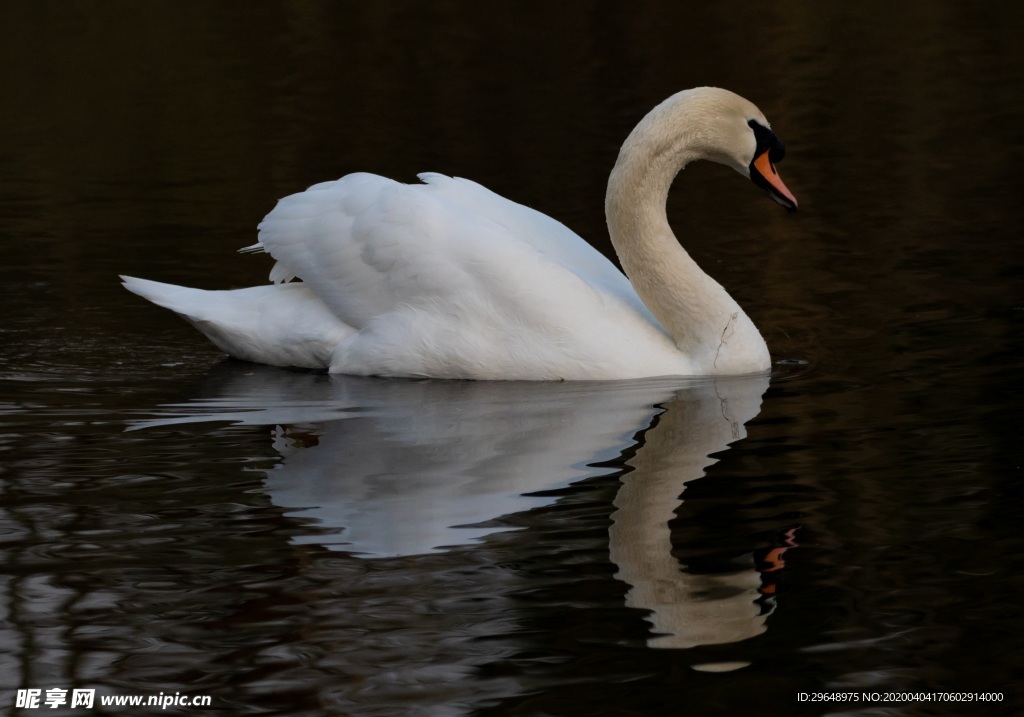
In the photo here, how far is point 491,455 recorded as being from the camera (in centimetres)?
681

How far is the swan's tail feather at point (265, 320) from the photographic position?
28.0 feet

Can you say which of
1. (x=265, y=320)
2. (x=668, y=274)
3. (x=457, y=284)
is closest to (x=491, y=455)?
(x=457, y=284)

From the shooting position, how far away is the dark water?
15.2 feet

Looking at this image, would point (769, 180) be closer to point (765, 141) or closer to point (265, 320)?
point (765, 141)

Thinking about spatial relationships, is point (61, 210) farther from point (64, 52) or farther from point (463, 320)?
point (64, 52)

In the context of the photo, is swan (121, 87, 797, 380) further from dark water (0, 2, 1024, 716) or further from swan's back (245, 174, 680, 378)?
dark water (0, 2, 1024, 716)

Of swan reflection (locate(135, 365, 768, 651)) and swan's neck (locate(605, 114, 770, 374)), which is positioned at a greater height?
swan's neck (locate(605, 114, 770, 374))

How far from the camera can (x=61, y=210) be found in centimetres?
1298

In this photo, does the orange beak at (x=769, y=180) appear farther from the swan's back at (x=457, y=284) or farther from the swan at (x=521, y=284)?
the swan's back at (x=457, y=284)

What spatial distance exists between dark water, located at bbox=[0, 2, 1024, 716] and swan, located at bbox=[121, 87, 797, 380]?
161mm

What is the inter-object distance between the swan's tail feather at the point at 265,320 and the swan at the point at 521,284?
11 millimetres
